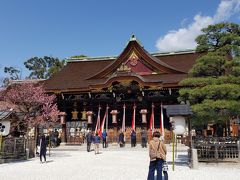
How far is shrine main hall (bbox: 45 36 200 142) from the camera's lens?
27078 millimetres

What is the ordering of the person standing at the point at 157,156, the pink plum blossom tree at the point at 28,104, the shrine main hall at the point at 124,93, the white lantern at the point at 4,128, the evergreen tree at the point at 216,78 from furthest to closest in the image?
1. the shrine main hall at the point at 124,93
2. the pink plum blossom tree at the point at 28,104
3. the white lantern at the point at 4,128
4. the evergreen tree at the point at 216,78
5. the person standing at the point at 157,156

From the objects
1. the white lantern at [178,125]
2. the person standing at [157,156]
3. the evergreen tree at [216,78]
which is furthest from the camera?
the evergreen tree at [216,78]

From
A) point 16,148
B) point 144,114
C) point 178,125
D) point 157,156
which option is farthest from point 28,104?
point 157,156

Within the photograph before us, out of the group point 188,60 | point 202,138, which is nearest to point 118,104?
point 188,60

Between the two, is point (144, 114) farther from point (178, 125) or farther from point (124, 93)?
point (178, 125)

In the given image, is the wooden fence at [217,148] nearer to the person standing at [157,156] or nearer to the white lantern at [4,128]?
the person standing at [157,156]

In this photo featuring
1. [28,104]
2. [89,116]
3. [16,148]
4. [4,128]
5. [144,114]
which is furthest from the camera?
[89,116]

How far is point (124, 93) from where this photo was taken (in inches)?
1112

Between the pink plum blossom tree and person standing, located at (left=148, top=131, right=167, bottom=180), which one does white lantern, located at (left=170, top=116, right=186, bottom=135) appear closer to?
person standing, located at (left=148, top=131, right=167, bottom=180)

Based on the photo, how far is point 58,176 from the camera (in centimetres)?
1051

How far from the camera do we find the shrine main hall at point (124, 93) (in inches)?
1066

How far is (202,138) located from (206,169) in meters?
1.73

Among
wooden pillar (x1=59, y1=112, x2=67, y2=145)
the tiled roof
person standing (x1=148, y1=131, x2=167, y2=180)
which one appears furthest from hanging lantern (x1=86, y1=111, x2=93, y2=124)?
person standing (x1=148, y1=131, x2=167, y2=180)

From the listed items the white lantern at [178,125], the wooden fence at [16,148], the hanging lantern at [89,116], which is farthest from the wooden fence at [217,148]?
the hanging lantern at [89,116]
